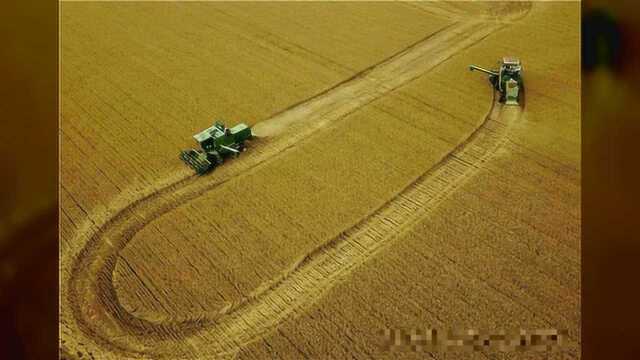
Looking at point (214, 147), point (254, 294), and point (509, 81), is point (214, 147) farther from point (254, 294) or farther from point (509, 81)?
point (509, 81)

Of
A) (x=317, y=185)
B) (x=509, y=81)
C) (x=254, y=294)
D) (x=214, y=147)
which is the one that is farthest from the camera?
(x=509, y=81)

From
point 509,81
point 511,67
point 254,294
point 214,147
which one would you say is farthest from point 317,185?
point 511,67

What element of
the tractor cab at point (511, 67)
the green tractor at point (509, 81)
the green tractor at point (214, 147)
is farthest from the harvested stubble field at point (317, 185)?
the tractor cab at point (511, 67)

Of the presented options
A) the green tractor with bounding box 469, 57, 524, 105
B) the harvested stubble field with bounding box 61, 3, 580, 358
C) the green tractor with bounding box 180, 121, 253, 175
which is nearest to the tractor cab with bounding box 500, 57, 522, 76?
the green tractor with bounding box 469, 57, 524, 105

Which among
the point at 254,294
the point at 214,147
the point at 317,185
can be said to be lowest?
A: the point at 254,294

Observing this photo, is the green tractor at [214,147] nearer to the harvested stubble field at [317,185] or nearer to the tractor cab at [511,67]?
the harvested stubble field at [317,185]
